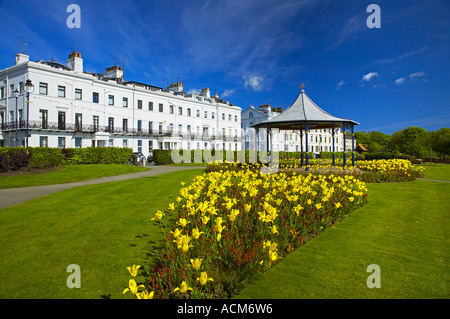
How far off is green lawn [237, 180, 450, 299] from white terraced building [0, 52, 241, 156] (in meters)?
28.4

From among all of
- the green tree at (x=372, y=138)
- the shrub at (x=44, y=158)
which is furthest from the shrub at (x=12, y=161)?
the green tree at (x=372, y=138)

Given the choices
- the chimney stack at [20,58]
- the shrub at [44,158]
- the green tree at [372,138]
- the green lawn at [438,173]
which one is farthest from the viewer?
the green tree at [372,138]

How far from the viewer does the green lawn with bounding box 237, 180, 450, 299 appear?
3.68 meters

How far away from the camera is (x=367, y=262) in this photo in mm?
4559

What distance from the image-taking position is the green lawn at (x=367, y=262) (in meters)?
3.68

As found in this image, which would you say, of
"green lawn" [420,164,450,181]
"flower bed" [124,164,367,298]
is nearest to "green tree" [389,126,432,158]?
"green lawn" [420,164,450,181]

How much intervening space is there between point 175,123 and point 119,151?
21.6 m

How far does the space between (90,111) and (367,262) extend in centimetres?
4333

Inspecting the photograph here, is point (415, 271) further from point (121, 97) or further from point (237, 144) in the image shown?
point (237, 144)

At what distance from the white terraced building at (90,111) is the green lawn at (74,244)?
21.5 m

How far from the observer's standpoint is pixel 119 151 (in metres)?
31.9

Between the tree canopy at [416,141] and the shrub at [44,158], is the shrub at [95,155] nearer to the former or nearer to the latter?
the shrub at [44,158]

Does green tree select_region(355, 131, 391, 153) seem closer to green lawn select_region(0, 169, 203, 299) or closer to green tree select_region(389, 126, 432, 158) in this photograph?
green tree select_region(389, 126, 432, 158)

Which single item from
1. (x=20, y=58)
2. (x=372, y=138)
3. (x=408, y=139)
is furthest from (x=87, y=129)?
(x=372, y=138)
